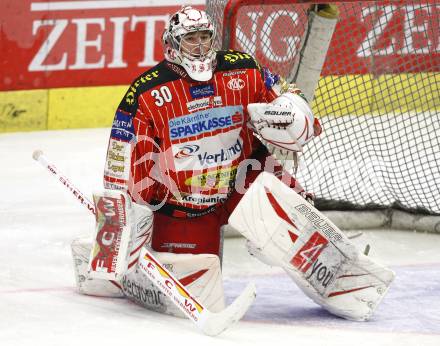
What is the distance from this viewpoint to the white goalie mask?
4.31m

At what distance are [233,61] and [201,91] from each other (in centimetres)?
18

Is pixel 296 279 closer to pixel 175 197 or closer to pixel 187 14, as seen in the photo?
pixel 175 197

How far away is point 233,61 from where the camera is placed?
446 cm

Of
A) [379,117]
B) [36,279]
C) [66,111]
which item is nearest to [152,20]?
[66,111]

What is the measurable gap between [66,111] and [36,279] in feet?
8.41

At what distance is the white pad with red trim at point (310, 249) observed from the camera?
4.23 meters

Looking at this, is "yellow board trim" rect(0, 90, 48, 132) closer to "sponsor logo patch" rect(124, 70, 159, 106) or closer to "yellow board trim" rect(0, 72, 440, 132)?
"yellow board trim" rect(0, 72, 440, 132)

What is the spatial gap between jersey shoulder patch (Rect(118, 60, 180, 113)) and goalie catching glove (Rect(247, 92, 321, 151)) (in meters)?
0.29

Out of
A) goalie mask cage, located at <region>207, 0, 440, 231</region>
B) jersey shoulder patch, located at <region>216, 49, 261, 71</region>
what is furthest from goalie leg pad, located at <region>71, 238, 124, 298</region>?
goalie mask cage, located at <region>207, 0, 440, 231</region>

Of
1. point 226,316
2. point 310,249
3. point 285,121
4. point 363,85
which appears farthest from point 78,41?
point 226,316

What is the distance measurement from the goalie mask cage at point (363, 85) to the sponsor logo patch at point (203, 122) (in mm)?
683

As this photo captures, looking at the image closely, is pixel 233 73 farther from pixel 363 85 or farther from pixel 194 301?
pixel 363 85

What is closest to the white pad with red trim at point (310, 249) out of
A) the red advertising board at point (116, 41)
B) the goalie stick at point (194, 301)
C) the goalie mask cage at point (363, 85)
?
the goalie stick at point (194, 301)

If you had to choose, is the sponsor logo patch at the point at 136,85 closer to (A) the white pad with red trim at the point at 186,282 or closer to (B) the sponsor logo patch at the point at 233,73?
(B) the sponsor logo patch at the point at 233,73
